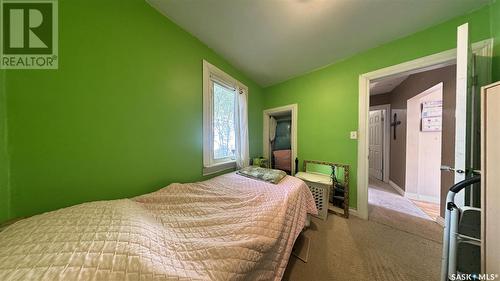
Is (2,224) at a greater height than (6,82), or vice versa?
(6,82)

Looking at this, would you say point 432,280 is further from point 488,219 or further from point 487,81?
point 487,81

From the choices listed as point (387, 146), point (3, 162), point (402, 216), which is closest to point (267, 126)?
point (402, 216)

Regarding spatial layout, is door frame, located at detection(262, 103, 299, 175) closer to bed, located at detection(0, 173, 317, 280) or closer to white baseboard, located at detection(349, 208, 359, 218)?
white baseboard, located at detection(349, 208, 359, 218)

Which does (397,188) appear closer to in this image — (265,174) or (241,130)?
(265,174)

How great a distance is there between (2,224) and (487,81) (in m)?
3.46

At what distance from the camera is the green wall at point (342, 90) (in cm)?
149

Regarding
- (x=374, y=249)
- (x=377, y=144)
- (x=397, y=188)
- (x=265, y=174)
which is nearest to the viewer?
(x=374, y=249)

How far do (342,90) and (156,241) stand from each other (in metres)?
2.71

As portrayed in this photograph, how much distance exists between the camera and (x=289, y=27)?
1563 mm

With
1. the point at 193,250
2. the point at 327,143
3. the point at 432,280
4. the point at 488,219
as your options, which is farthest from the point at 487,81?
the point at 193,250

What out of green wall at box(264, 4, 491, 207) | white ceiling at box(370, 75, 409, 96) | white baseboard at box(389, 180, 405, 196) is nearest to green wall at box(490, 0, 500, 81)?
green wall at box(264, 4, 491, 207)

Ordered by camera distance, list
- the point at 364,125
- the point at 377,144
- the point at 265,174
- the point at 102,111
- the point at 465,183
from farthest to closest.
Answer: the point at 377,144 < the point at 364,125 < the point at 265,174 < the point at 102,111 < the point at 465,183

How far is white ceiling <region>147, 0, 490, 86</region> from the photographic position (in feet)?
4.33

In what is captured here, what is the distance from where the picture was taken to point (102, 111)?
1.05m
